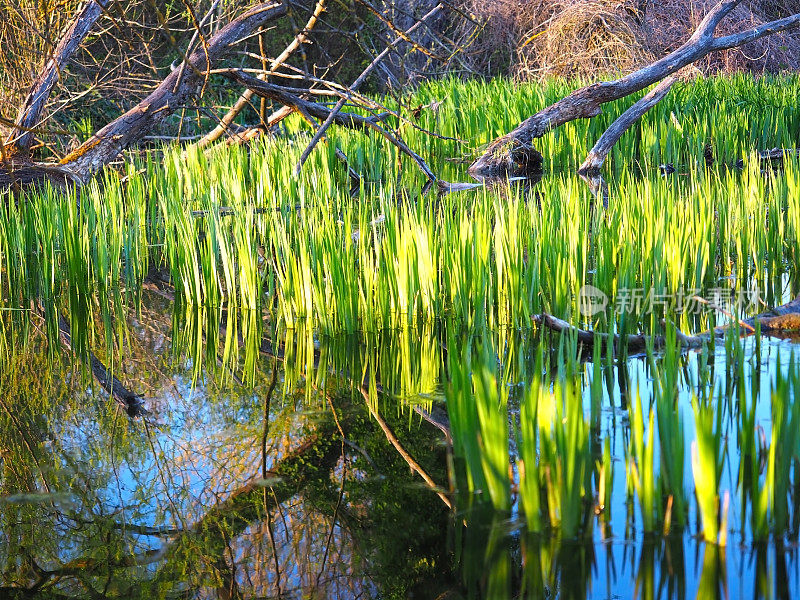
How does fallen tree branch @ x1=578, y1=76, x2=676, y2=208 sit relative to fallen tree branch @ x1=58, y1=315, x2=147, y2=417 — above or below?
above

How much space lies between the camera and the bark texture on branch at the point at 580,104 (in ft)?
22.6

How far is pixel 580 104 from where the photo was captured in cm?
701

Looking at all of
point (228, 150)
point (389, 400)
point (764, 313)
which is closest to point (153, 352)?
point (389, 400)

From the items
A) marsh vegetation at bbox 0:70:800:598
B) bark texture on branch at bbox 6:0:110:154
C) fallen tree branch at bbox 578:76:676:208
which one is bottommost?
marsh vegetation at bbox 0:70:800:598

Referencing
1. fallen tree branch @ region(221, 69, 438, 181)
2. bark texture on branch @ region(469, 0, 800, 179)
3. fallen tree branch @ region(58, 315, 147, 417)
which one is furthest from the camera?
bark texture on branch @ region(469, 0, 800, 179)

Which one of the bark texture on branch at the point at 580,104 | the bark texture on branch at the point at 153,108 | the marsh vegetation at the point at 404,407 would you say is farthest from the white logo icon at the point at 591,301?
the bark texture on branch at the point at 580,104

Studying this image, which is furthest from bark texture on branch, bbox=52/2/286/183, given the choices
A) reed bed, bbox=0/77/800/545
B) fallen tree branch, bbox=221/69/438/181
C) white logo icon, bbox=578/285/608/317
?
white logo icon, bbox=578/285/608/317

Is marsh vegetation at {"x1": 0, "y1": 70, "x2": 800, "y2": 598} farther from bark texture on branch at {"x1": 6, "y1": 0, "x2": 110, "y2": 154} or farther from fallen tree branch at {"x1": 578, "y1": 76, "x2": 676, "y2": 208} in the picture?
fallen tree branch at {"x1": 578, "y1": 76, "x2": 676, "y2": 208}

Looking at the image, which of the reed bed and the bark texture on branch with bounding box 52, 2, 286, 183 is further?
the bark texture on branch with bounding box 52, 2, 286, 183

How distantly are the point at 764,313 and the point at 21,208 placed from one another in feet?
12.4

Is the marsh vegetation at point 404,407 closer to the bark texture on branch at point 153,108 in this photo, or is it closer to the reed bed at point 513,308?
the reed bed at point 513,308

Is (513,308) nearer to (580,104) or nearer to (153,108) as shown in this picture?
(153,108)

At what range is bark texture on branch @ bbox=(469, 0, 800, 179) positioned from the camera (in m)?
6.88

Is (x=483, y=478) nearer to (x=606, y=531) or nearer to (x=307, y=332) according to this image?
(x=606, y=531)
